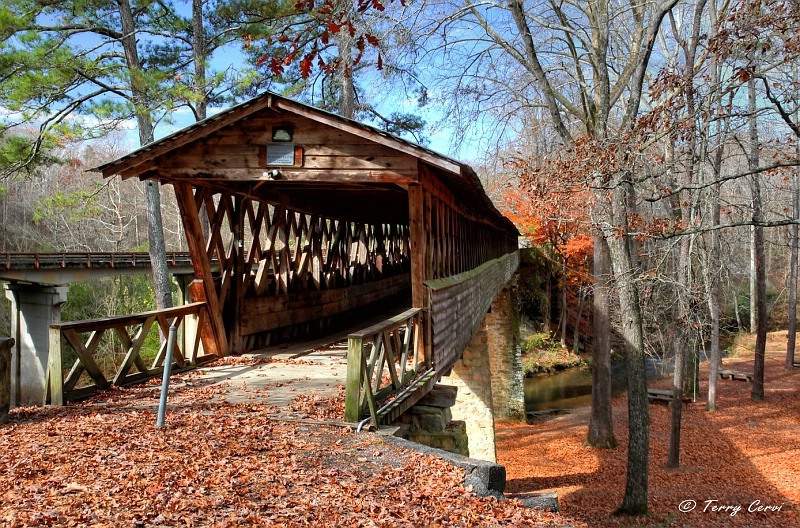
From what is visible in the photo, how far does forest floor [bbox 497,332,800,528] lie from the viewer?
1223 cm

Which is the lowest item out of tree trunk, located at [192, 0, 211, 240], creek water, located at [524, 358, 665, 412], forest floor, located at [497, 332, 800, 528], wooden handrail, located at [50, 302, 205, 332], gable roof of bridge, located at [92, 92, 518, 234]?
creek water, located at [524, 358, 665, 412]

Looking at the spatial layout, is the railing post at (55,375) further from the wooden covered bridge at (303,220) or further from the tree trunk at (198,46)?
the tree trunk at (198,46)

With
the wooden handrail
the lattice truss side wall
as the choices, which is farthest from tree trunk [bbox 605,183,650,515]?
the wooden handrail

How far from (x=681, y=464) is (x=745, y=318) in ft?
92.9

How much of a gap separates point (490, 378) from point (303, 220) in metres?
8.66

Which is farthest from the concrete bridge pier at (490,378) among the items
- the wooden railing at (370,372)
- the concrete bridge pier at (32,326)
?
the concrete bridge pier at (32,326)

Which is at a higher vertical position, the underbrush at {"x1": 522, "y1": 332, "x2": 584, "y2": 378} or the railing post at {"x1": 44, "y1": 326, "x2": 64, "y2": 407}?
the railing post at {"x1": 44, "y1": 326, "x2": 64, "y2": 407}

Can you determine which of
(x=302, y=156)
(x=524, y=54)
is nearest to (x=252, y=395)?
(x=302, y=156)

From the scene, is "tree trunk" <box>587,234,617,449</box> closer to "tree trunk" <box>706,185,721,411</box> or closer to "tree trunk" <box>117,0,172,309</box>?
"tree trunk" <box>706,185,721,411</box>

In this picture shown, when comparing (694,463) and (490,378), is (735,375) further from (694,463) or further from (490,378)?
(490,378)

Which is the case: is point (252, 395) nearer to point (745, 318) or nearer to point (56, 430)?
point (56, 430)

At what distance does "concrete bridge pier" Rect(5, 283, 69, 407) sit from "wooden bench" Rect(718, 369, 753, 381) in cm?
2741

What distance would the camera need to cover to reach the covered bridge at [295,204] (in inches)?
313

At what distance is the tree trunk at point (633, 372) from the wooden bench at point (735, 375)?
57.7 feet
